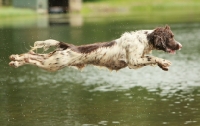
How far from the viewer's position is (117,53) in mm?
13109

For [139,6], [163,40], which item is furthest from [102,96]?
[139,6]

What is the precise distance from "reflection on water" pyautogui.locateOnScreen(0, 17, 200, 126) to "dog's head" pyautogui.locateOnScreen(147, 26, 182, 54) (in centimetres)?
273

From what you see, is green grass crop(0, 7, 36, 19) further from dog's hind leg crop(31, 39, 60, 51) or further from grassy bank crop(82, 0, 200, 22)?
dog's hind leg crop(31, 39, 60, 51)

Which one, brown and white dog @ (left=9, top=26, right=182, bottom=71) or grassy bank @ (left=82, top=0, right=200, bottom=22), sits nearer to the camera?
brown and white dog @ (left=9, top=26, right=182, bottom=71)

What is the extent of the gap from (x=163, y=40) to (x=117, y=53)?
1046mm

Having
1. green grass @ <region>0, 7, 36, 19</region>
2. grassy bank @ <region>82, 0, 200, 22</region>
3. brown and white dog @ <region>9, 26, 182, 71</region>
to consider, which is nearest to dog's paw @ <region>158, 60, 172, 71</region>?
brown and white dog @ <region>9, 26, 182, 71</region>

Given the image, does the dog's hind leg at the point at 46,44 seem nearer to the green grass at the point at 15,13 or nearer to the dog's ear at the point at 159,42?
the dog's ear at the point at 159,42

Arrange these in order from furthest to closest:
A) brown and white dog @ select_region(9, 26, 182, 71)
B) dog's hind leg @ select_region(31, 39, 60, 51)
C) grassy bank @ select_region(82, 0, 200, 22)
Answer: grassy bank @ select_region(82, 0, 200, 22)
dog's hind leg @ select_region(31, 39, 60, 51)
brown and white dog @ select_region(9, 26, 182, 71)

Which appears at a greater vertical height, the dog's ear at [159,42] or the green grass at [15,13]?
the dog's ear at [159,42]

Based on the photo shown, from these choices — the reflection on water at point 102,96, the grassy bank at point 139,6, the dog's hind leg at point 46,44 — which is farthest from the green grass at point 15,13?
the dog's hind leg at point 46,44

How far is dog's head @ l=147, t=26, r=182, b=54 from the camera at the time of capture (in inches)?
516

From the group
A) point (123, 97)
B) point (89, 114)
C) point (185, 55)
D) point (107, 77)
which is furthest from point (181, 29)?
point (89, 114)

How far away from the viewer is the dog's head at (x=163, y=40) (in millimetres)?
13094

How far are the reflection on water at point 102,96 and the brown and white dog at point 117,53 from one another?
2.57 meters
